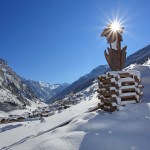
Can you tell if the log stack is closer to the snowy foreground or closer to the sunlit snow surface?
the sunlit snow surface

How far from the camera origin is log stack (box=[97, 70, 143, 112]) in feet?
40.9

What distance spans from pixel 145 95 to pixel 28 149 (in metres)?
9.05

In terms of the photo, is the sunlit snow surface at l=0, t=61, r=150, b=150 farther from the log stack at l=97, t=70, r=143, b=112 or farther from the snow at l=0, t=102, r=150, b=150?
the log stack at l=97, t=70, r=143, b=112

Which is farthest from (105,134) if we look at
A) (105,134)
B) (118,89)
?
(118,89)

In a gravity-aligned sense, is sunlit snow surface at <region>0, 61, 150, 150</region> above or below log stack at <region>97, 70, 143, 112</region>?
below

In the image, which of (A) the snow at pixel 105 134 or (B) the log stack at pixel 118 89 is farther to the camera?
(B) the log stack at pixel 118 89

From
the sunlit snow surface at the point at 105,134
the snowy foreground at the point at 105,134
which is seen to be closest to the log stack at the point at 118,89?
the sunlit snow surface at the point at 105,134

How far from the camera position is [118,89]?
12602 millimetres

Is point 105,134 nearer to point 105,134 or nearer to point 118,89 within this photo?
point 105,134

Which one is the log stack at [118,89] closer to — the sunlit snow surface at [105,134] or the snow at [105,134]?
the sunlit snow surface at [105,134]

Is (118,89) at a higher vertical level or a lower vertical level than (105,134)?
higher

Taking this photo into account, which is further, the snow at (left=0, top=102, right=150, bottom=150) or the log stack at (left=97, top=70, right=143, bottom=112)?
the log stack at (left=97, top=70, right=143, bottom=112)

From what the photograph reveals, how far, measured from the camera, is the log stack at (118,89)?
1247 cm

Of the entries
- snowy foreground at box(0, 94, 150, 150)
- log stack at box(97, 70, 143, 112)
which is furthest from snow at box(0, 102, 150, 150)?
log stack at box(97, 70, 143, 112)
